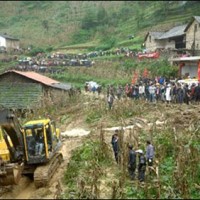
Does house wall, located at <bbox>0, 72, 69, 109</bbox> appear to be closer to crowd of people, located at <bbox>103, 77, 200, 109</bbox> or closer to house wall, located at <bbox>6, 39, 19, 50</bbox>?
crowd of people, located at <bbox>103, 77, 200, 109</bbox>

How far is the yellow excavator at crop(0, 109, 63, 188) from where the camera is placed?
12789mm

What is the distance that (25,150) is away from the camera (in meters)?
13.5

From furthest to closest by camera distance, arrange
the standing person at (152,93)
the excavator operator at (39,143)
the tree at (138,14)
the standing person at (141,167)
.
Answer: the tree at (138,14) < the standing person at (152,93) < the excavator operator at (39,143) < the standing person at (141,167)

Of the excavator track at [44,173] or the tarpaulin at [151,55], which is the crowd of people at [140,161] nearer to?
the excavator track at [44,173]

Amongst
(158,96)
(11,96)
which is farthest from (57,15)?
(158,96)

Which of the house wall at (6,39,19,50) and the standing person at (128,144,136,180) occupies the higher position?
the house wall at (6,39,19,50)

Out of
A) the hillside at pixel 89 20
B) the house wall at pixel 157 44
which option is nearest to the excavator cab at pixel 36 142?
the house wall at pixel 157 44

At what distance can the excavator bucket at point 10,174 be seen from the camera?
1274 centimetres

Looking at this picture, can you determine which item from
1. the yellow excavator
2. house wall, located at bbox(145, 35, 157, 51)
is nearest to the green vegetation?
the yellow excavator

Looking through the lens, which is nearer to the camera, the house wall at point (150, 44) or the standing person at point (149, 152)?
the standing person at point (149, 152)

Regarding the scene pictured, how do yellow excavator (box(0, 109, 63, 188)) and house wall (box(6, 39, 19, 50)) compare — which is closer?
yellow excavator (box(0, 109, 63, 188))

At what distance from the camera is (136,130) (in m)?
18.2

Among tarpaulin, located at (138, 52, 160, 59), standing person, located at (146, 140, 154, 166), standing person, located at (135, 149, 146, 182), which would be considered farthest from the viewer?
tarpaulin, located at (138, 52, 160, 59)

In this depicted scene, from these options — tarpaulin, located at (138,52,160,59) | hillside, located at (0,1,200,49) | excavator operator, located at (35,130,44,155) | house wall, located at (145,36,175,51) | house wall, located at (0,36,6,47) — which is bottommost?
Result: excavator operator, located at (35,130,44,155)
